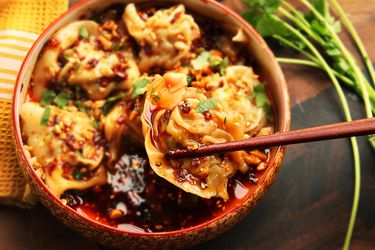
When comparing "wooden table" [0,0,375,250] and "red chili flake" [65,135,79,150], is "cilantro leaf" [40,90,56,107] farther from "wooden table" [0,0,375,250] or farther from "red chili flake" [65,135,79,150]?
"wooden table" [0,0,375,250]

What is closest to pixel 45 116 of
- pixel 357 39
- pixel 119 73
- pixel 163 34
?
pixel 119 73

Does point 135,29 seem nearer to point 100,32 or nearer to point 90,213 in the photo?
point 100,32

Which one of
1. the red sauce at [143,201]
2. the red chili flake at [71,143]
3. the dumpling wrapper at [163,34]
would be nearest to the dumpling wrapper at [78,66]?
the dumpling wrapper at [163,34]

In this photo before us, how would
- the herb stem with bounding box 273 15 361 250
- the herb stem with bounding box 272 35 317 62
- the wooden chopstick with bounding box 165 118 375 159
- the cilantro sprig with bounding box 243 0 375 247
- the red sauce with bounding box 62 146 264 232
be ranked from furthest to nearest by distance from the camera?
the herb stem with bounding box 272 35 317 62 → the cilantro sprig with bounding box 243 0 375 247 → the herb stem with bounding box 273 15 361 250 → the red sauce with bounding box 62 146 264 232 → the wooden chopstick with bounding box 165 118 375 159

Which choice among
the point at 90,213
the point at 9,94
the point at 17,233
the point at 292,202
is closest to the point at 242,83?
the point at 292,202

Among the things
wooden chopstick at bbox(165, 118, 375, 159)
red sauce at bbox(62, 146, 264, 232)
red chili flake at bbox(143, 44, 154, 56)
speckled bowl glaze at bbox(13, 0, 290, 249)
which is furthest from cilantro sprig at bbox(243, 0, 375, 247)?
red sauce at bbox(62, 146, 264, 232)

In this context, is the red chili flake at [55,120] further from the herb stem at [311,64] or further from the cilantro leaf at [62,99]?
the herb stem at [311,64]
